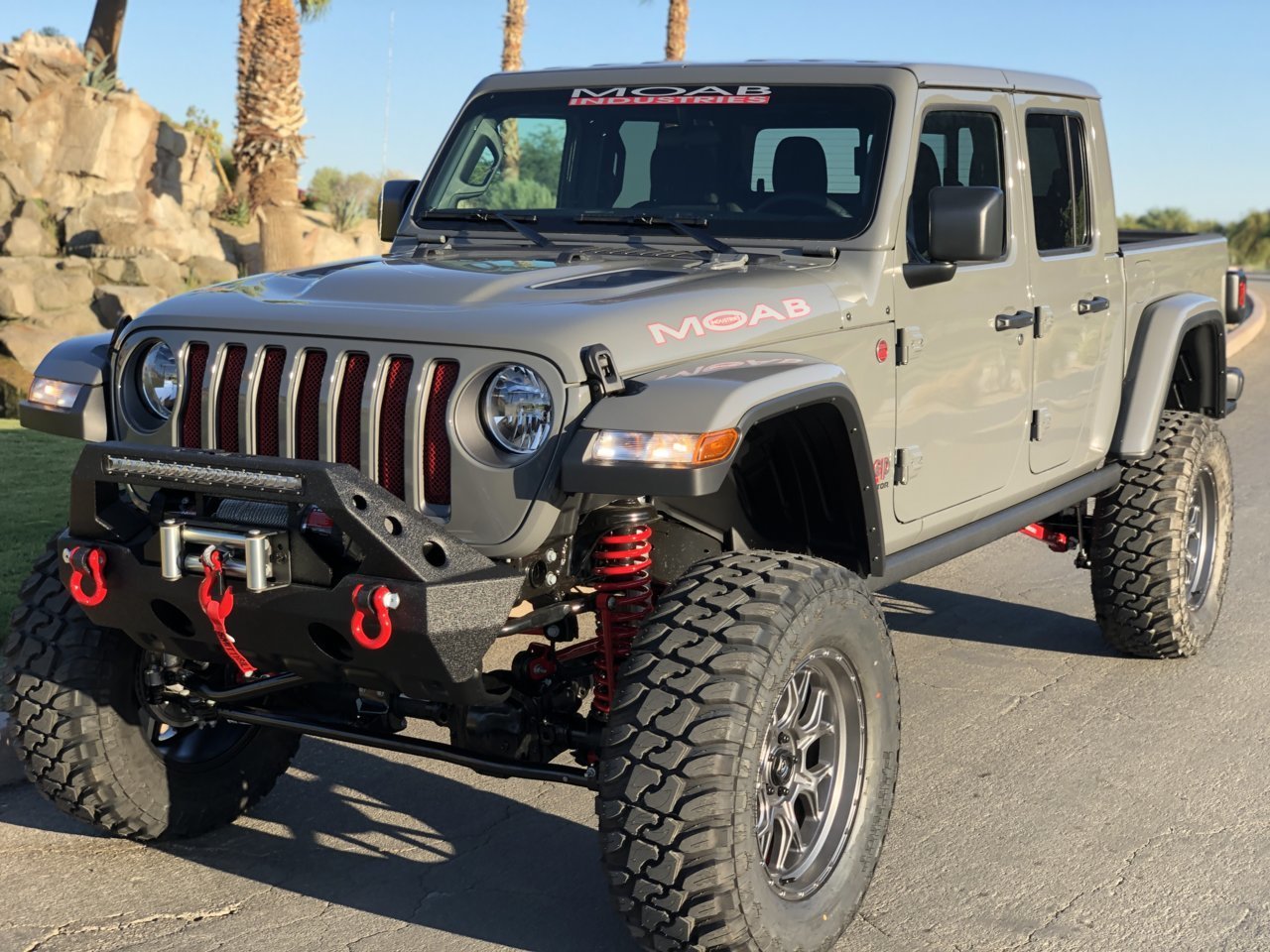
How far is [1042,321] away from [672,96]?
1495 mm

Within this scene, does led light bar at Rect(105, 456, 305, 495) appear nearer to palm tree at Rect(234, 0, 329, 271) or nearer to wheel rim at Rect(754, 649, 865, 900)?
wheel rim at Rect(754, 649, 865, 900)

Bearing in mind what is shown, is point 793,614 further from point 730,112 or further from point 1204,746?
point 1204,746

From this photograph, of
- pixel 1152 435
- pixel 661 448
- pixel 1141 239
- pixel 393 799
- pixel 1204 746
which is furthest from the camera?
pixel 1141 239

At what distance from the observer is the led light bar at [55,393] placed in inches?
165

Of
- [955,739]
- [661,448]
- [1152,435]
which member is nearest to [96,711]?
[661,448]

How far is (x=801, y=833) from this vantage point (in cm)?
402

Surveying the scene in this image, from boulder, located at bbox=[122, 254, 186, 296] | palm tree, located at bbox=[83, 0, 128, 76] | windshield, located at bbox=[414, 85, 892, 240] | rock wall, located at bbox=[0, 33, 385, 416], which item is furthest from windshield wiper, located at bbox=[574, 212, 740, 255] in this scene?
palm tree, located at bbox=[83, 0, 128, 76]

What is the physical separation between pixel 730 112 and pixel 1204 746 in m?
2.71

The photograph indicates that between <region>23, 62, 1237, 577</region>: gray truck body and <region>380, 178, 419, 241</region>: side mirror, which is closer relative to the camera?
<region>23, 62, 1237, 577</region>: gray truck body

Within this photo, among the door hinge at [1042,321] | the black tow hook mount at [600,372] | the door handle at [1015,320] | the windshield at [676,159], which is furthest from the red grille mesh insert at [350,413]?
the door hinge at [1042,321]

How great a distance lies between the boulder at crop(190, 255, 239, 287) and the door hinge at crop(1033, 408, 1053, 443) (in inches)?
540

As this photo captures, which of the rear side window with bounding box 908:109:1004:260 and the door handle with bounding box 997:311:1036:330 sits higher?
the rear side window with bounding box 908:109:1004:260

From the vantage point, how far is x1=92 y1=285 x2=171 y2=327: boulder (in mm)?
15586

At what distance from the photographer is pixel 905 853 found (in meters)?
4.54
